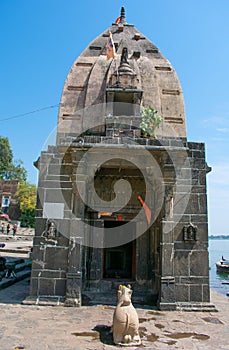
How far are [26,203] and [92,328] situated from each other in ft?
133

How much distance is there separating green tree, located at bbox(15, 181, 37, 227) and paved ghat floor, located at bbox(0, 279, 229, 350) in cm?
3727

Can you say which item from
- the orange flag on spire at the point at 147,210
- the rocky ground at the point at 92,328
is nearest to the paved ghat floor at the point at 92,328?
the rocky ground at the point at 92,328

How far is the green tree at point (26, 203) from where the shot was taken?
45.3 metres

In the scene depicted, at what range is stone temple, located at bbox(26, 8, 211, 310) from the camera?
29.6ft

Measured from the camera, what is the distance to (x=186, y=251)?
929 centimetres

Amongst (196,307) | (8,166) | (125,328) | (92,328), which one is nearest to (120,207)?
(196,307)

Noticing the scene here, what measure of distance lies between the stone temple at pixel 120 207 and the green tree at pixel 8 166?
162 feet

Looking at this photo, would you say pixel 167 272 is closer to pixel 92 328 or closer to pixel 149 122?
pixel 92 328

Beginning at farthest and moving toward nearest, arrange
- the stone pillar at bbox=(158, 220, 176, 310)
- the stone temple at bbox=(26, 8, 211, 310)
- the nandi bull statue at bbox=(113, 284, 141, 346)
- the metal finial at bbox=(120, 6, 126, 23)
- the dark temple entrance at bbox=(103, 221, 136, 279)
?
1. the metal finial at bbox=(120, 6, 126, 23)
2. the dark temple entrance at bbox=(103, 221, 136, 279)
3. the stone temple at bbox=(26, 8, 211, 310)
4. the stone pillar at bbox=(158, 220, 176, 310)
5. the nandi bull statue at bbox=(113, 284, 141, 346)

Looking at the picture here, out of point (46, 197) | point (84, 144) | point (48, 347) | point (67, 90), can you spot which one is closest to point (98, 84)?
point (67, 90)

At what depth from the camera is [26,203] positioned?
1781 inches

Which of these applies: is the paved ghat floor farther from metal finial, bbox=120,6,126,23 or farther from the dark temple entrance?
metal finial, bbox=120,6,126,23

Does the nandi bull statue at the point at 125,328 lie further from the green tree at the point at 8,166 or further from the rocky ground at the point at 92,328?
the green tree at the point at 8,166

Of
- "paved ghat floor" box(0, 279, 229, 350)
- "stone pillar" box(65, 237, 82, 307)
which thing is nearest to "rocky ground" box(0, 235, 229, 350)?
"paved ghat floor" box(0, 279, 229, 350)
